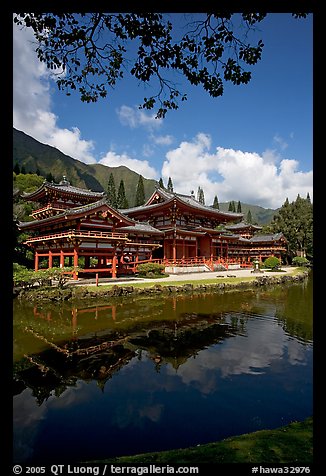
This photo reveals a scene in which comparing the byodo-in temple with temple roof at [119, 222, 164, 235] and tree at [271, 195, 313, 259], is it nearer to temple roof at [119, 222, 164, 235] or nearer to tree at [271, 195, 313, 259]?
temple roof at [119, 222, 164, 235]

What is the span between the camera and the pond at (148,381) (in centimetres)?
446

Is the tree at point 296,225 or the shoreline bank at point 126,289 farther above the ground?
the tree at point 296,225

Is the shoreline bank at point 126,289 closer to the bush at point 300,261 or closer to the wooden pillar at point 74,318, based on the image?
the wooden pillar at point 74,318

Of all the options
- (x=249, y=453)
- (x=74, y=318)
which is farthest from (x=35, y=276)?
(x=249, y=453)

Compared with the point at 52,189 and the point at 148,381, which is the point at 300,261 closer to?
the point at 52,189

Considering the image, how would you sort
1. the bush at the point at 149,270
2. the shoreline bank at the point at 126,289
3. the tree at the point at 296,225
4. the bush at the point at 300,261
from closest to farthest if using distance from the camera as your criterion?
the shoreline bank at the point at 126,289, the bush at the point at 149,270, the bush at the point at 300,261, the tree at the point at 296,225

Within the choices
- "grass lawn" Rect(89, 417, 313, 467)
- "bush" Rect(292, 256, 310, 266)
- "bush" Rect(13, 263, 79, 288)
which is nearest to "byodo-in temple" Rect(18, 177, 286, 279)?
"bush" Rect(13, 263, 79, 288)

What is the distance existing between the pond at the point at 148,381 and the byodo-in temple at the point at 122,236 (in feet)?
36.4

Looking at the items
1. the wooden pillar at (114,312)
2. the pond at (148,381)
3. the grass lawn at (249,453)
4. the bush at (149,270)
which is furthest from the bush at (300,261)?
the grass lawn at (249,453)

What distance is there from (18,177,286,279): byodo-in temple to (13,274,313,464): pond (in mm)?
11089

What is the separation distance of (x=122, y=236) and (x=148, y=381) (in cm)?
1820

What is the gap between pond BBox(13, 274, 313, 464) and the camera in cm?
446

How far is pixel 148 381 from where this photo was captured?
20.5ft

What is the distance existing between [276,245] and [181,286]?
32.8 meters
